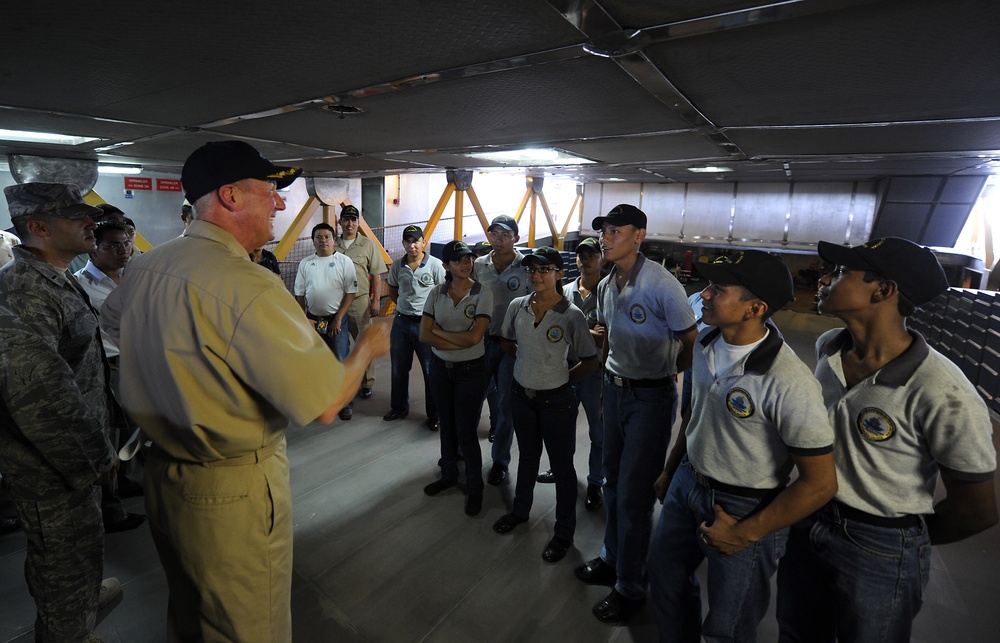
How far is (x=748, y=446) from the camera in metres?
1.64

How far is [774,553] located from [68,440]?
9.35ft

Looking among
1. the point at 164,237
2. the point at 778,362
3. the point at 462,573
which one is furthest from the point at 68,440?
the point at 164,237

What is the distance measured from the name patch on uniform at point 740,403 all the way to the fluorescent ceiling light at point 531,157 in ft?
9.19

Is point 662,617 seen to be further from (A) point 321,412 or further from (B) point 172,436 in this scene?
(B) point 172,436

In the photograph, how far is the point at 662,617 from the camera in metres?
1.98

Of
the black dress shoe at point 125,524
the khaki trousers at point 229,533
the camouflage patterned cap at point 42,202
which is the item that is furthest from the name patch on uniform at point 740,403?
the black dress shoe at point 125,524

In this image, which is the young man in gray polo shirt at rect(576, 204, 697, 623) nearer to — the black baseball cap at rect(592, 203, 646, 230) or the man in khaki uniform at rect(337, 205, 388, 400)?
the black baseball cap at rect(592, 203, 646, 230)

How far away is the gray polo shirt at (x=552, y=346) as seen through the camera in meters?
2.75

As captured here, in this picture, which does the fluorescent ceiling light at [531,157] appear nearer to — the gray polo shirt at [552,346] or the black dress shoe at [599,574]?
the gray polo shirt at [552,346]

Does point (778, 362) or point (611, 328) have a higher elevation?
point (778, 362)

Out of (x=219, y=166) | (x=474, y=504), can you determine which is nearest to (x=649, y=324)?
(x=474, y=504)

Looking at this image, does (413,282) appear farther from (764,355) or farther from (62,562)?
(764,355)

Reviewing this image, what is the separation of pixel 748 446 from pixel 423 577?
1.97 metres

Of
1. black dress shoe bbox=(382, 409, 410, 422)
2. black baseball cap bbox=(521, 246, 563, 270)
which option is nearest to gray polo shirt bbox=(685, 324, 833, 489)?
black baseball cap bbox=(521, 246, 563, 270)
